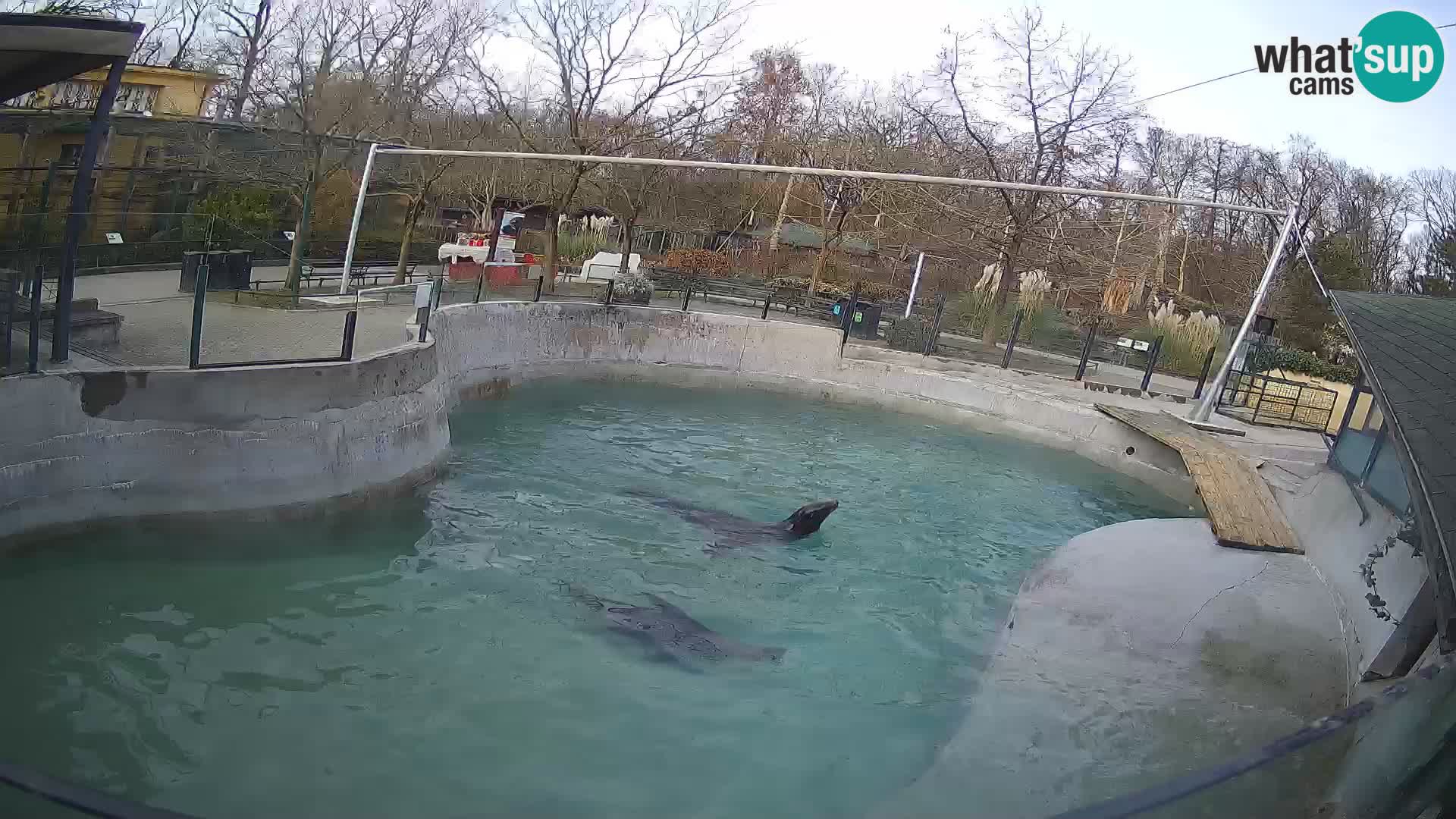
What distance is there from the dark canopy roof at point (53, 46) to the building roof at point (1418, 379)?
29.4ft

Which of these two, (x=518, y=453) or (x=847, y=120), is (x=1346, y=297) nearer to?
(x=518, y=453)

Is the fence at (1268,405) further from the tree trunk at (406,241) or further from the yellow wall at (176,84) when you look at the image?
the yellow wall at (176,84)

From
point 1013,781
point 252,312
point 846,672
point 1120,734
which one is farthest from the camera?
point 252,312

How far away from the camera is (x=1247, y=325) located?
52.3ft

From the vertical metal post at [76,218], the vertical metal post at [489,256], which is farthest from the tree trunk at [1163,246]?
the vertical metal post at [76,218]

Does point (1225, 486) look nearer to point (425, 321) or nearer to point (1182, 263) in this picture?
point (425, 321)

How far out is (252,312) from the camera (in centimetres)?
1203

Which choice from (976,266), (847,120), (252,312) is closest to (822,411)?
(252,312)

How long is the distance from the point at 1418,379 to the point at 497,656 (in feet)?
21.6

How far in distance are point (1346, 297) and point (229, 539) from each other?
34.1ft

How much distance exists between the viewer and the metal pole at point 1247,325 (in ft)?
50.0

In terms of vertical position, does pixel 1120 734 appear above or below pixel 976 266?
below

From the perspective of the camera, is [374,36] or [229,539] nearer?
[229,539]

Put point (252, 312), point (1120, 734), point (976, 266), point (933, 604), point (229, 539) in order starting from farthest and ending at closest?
point (976, 266) < point (252, 312) < point (933, 604) < point (229, 539) < point (1120, 734)
